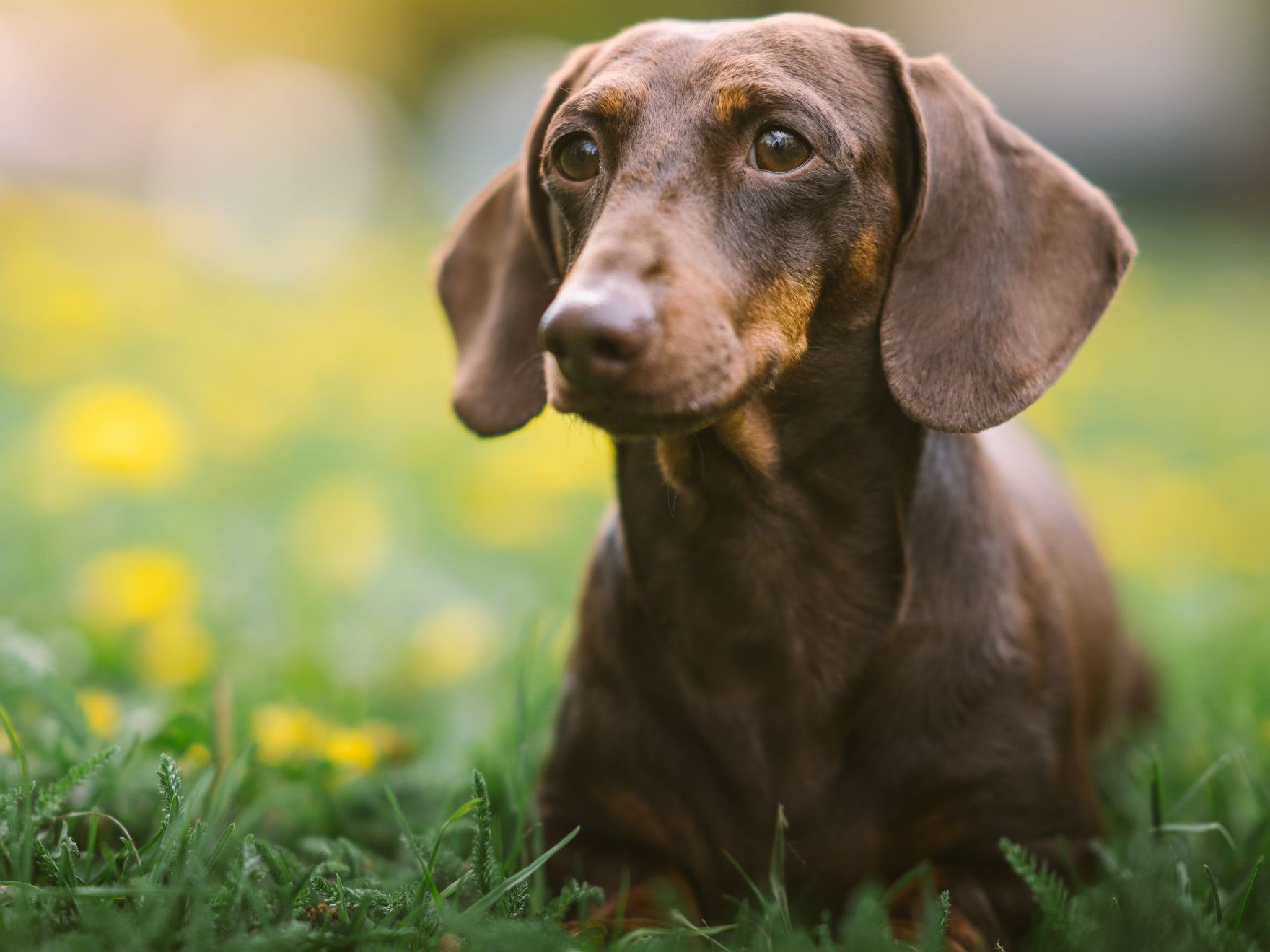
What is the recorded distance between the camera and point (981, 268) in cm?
237

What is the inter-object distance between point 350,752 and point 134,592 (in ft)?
3.36

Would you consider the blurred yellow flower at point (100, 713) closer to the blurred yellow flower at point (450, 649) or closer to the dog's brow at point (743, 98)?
the blurred yellow flower at point (450, 649)

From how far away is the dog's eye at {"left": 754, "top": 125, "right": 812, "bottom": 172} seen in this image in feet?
7.18

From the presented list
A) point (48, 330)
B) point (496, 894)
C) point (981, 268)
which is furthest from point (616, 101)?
point (48, 330)

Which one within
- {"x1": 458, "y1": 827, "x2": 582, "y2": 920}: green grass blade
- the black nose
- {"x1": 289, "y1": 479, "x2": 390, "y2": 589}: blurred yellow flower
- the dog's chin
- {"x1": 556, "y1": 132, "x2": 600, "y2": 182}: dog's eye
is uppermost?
{"x1": 556, "y1": 132, "x2": 600, "y2": 182}: dog's eye

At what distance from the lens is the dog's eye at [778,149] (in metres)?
2.19

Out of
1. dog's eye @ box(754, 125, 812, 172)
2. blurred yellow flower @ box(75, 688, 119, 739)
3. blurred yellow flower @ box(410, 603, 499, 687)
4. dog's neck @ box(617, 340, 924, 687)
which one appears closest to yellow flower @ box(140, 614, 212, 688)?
blurred yellow flower @ box(75, 688, 119, 739)

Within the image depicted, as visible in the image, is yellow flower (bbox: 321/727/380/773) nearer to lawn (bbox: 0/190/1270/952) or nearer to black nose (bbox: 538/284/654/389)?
lawn (bbox: 0/190/1270/952)

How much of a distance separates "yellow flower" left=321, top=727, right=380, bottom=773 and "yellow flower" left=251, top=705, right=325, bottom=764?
0.12 ft

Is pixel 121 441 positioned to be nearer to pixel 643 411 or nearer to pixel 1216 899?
pixel 643 411

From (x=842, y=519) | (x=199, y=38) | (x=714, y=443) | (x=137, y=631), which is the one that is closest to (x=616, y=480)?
(x=714, y=443)

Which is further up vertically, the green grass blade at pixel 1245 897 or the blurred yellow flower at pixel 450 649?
the green grass blade at pixel 1245 897

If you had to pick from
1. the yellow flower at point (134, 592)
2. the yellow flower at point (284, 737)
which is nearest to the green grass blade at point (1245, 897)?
the yellow flower at point (284, 737)

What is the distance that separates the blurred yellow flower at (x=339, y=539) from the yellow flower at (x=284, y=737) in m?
1.31
